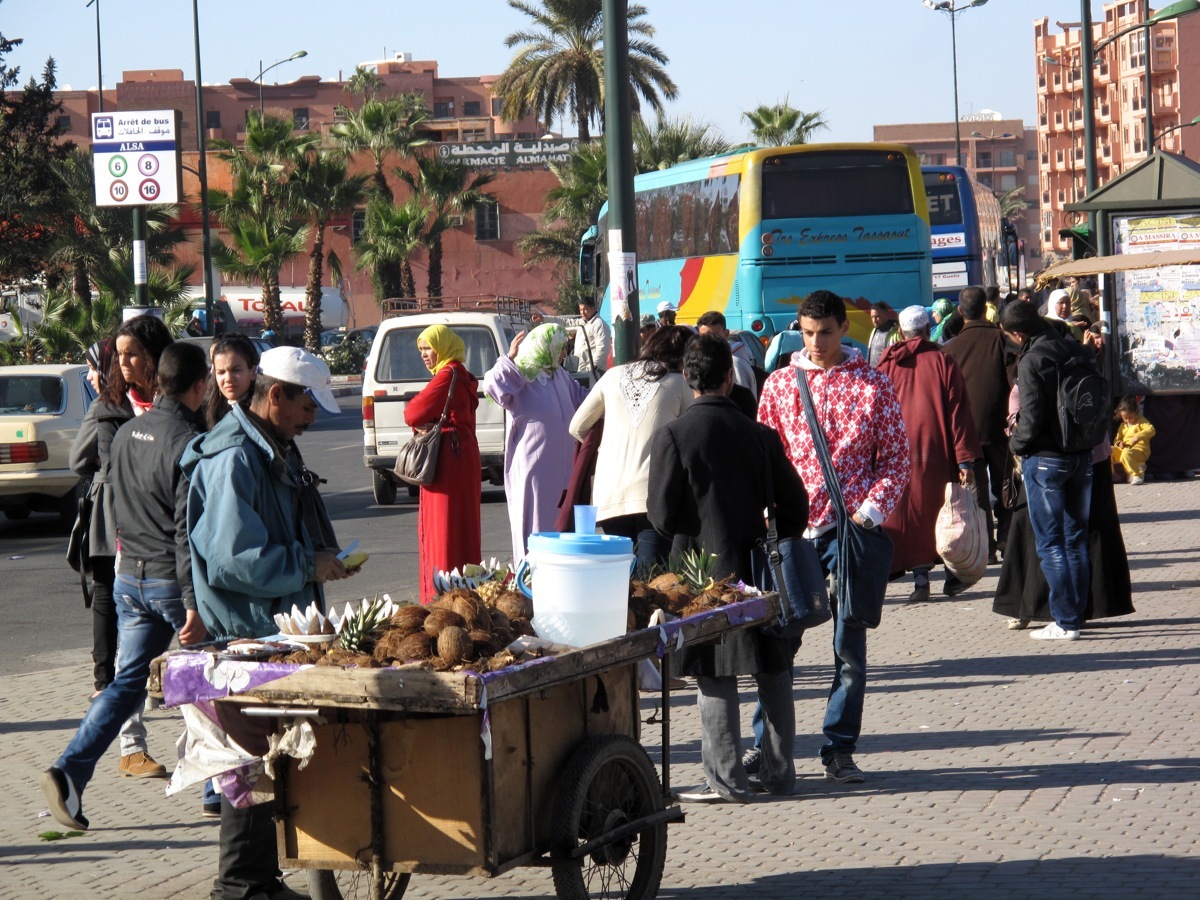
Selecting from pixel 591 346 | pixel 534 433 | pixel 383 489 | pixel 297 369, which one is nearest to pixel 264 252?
pixel 383 489

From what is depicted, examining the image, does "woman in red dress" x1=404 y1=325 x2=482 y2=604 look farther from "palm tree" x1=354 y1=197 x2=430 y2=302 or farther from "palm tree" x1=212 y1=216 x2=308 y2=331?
"palm tree" x1=354 y1=197 x2=430 y2=302

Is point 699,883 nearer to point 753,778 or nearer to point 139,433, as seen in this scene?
point 753,778

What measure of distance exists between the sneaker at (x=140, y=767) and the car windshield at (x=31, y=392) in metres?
9.81

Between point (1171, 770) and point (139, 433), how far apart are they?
4248 millimetres

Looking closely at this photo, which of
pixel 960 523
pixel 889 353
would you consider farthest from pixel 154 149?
pixel 960 523

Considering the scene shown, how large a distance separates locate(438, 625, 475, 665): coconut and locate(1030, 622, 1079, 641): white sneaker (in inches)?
241

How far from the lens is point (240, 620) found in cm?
501

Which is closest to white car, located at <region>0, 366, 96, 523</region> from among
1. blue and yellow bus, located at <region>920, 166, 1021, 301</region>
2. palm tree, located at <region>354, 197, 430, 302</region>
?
blue and yellow bus, located at <region>920, 166, 1021, 301</region>

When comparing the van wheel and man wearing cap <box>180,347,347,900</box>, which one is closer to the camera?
man wearing cap <box>180,347,347,900</box>

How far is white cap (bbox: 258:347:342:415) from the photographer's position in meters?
5.00

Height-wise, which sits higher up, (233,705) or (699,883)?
(233,705)

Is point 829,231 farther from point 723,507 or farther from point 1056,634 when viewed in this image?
point 723,507

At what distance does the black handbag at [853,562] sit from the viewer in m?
6.50

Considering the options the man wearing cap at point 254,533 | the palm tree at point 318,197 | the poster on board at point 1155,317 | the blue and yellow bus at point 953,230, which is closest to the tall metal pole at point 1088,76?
the poster on board at point 1155,317
